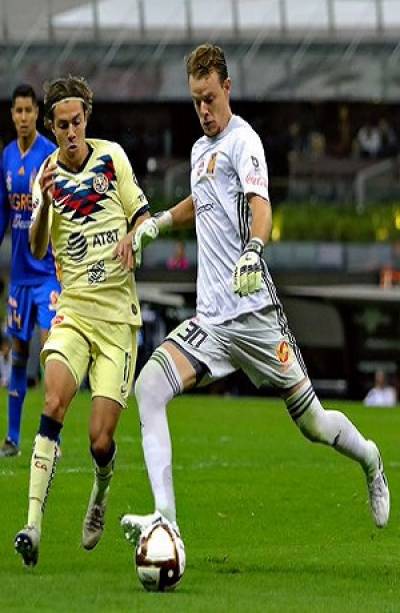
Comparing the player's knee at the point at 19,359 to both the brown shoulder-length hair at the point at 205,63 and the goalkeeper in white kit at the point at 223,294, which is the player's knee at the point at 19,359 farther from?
the brown shoulder-length hair at the point at 205,63

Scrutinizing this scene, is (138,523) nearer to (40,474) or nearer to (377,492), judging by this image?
(40,474)

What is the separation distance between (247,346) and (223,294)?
1.02ft

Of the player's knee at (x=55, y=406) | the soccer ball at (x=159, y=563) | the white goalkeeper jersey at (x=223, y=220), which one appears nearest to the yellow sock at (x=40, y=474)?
the player's knee at (x=55, y=406)

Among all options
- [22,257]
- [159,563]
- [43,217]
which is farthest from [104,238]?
[22,257]

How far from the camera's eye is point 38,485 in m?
10.3

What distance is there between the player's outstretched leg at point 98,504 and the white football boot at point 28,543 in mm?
Result: 830

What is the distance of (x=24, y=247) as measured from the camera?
15867mm

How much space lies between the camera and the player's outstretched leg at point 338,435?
35.0 feet

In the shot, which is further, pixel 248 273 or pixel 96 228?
pixel 96 228

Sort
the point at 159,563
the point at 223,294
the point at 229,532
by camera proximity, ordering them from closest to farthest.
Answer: the point at 159,563, the point at 223,294, the point at 229,532

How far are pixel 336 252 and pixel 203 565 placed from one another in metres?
34.2

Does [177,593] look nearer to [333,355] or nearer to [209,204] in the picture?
[209,204]

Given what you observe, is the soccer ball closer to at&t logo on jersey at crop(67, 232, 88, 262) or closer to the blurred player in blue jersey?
at&t logo on jersey at crop(67, 232, 88, 262)

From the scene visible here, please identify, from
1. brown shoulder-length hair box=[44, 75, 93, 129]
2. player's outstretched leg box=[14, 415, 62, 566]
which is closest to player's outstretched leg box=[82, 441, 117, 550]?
player's outstretched leg box=[14, 415, 62, 566]
